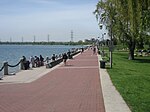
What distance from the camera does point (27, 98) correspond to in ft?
46.3

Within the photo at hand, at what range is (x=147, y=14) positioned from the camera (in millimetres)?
14547

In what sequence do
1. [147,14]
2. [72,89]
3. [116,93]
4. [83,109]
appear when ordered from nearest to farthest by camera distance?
1. [83,109]
2. [147,14]
3. [116,93]
4. [72,89]

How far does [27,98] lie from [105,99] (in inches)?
117

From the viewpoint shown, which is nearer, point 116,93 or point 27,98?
point 27,98

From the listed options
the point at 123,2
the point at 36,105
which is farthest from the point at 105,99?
the point at 123,2

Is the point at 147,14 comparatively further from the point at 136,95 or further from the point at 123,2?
the point at 136,95

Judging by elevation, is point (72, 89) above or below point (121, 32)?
below

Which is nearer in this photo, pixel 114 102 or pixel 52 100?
pixel 114 102

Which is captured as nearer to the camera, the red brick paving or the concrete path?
the concrete path

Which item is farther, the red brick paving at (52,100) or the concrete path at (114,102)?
the red brick paving at (52,100)

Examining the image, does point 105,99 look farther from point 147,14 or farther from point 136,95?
point 147,14

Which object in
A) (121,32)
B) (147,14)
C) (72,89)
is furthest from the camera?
(121,32)

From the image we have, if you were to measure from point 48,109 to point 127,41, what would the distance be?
44.0 meters

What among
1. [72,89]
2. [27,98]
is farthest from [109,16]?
[27,98]
